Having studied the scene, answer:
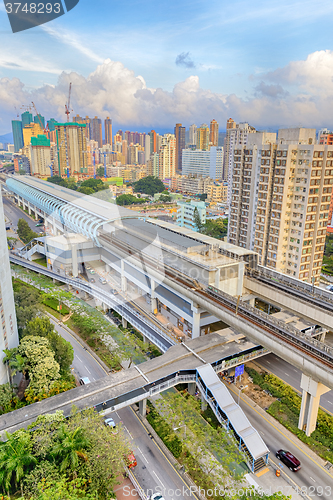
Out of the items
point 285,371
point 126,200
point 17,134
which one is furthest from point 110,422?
point 17,134

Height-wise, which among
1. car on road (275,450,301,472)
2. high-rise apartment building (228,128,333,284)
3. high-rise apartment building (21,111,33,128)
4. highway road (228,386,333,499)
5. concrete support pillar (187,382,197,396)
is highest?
high-rise apartment building (21,111,33,128)

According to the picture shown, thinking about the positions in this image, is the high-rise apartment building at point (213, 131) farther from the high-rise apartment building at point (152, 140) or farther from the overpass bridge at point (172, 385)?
the overpass bridge at point (172, 385)

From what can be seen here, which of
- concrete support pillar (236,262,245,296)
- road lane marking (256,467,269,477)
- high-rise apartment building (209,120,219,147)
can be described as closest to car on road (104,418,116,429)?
road lane marking (256,467,269,477)

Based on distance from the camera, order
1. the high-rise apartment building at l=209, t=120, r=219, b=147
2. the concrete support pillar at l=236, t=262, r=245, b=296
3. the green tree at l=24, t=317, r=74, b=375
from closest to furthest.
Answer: the green tree at l=24, t=317, r=74, b=375 → the concrete support pillar at l=236, t=262, r=245, b=296 → the high-rise apartment building at l=209, t=120, r=219, b=147

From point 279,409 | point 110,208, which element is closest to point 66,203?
point 110,208

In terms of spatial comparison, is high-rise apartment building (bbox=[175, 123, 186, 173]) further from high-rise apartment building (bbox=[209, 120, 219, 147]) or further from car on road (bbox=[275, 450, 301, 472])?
car on road (bbox=[275, 450, 301, 472])
